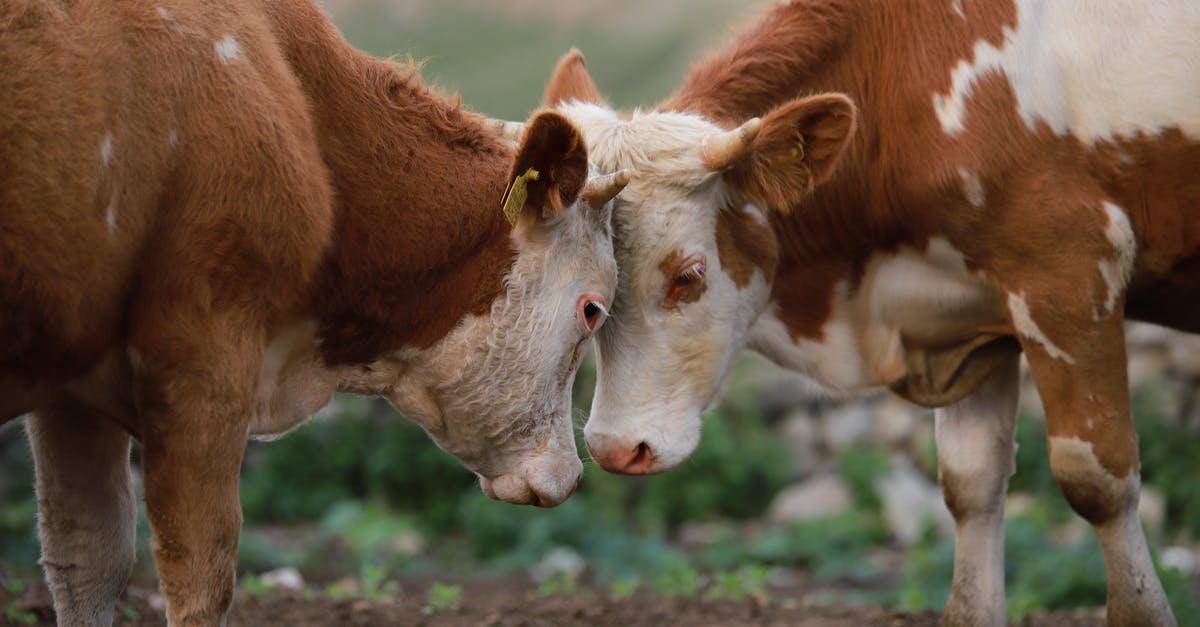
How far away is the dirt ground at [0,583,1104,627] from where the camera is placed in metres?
5.83

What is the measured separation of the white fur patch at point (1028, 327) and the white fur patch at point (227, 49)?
291cm

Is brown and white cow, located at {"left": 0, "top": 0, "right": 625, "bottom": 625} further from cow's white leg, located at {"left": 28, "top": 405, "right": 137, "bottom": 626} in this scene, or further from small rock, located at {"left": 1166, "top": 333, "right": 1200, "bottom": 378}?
small rock, located at {"left": 1166, "top": 333, "right": 1200, "bottom": 378}

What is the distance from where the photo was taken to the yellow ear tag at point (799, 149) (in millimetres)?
5207

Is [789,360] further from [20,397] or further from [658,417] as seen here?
[20,397]

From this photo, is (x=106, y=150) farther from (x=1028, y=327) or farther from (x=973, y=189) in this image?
(x=1028, y=327)

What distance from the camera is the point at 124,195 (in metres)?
3.65

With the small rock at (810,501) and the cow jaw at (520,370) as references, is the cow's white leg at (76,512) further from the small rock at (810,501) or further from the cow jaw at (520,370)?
the small rock at (810,501)

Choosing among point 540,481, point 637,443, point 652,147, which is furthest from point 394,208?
point 637,443

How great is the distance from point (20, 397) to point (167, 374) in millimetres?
422

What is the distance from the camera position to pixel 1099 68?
5.12 meters

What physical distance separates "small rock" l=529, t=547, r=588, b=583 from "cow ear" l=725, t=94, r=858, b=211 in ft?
12.9

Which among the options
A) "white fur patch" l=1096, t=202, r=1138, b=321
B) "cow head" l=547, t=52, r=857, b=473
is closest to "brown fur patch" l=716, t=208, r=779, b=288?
"cow head" l=547, t=52, r=857, b=473

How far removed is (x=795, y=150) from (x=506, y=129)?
1138mm

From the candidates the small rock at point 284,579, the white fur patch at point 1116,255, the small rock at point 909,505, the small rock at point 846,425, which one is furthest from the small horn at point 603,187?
the small rock at point 846,425
